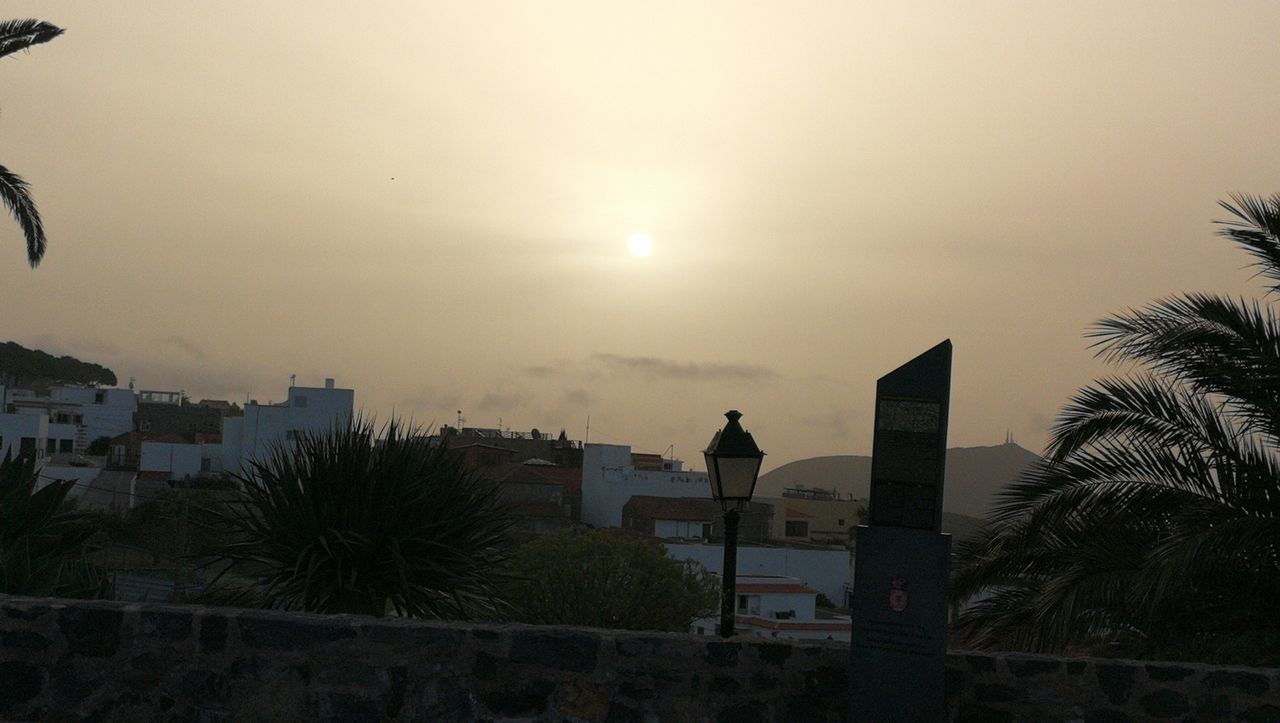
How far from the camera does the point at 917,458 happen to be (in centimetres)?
650

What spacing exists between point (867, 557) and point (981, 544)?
5877mm

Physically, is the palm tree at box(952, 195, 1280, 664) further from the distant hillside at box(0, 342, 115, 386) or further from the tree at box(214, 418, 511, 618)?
the distant hillside at box(0, 342, 115, 386)

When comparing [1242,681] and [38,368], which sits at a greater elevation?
[38,368]

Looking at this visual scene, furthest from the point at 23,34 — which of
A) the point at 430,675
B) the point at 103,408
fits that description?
the point at 103,408

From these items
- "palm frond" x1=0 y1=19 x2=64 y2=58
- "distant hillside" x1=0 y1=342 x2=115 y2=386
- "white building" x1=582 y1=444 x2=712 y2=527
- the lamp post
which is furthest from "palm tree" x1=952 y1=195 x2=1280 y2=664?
"distant hillside" x1=0 y1=342 x2=115 y2=386

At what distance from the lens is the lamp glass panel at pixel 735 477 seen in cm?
955

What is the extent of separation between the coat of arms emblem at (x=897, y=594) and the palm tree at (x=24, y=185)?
16.9 metres

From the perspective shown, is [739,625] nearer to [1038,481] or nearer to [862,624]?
[1038,481]

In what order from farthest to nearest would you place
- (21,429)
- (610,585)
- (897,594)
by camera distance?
(21,429) → (610,585) → (897,594)

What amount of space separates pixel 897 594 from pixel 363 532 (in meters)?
4.86

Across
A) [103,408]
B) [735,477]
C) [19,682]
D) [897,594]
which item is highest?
[103,408]

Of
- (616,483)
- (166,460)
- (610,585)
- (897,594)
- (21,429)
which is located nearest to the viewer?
(897,594)

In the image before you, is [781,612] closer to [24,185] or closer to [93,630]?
[24,185]

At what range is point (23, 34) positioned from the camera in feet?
60.2
